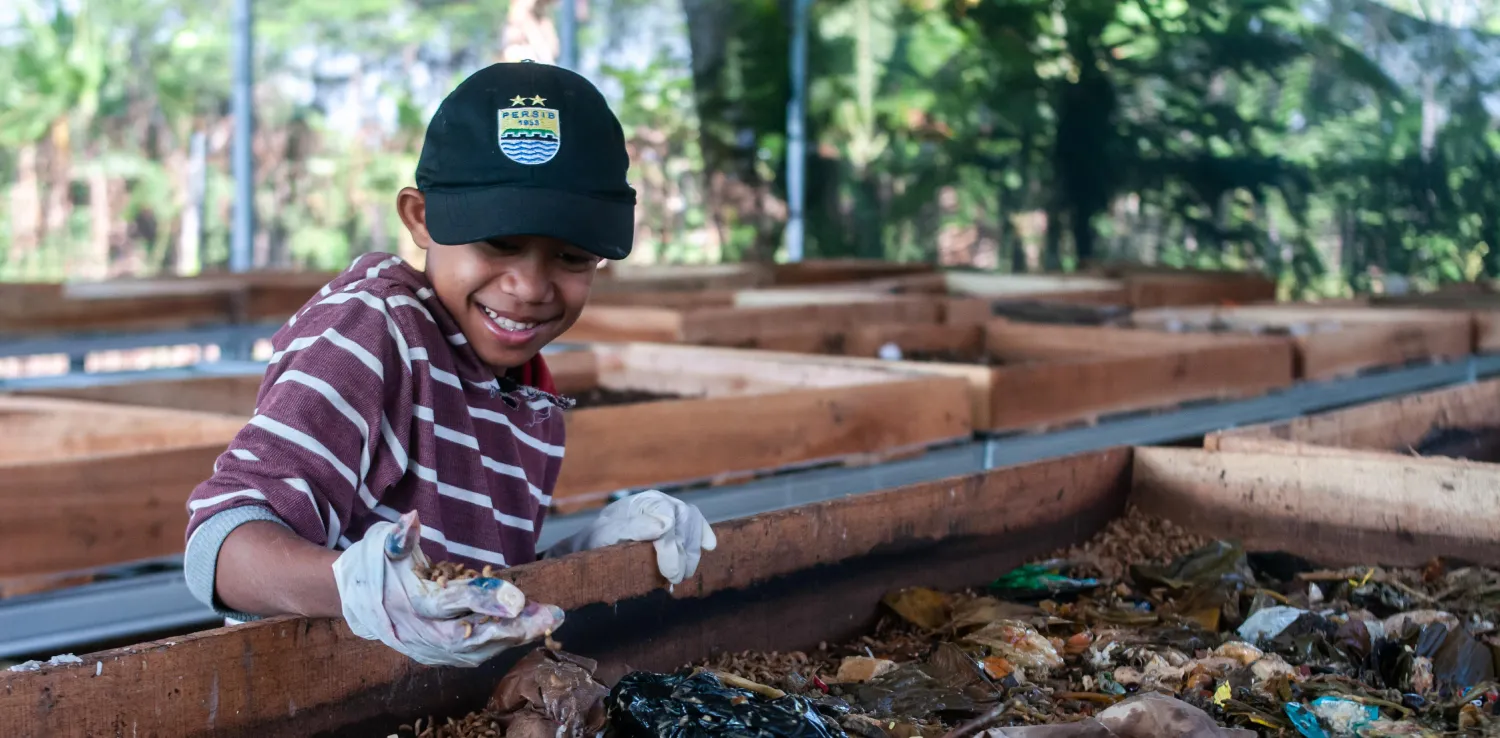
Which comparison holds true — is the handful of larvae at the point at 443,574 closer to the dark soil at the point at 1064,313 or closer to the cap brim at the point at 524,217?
the cap brim at the point at 524,217

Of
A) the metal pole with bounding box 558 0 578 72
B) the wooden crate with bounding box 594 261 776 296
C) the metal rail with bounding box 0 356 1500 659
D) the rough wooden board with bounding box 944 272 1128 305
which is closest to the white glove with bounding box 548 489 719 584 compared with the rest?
the metal rail with bounding box 0 356 1500 659

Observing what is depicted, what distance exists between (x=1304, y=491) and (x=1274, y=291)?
5611mm

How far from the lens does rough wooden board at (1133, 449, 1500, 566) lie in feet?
7.77

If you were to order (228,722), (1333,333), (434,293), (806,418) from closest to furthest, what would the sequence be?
(228,722) → (434,293) → (806,418) → (1333,333)

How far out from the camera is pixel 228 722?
129 centimetres

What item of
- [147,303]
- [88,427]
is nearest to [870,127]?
[147,303]

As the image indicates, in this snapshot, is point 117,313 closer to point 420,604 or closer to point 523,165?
point 523,165

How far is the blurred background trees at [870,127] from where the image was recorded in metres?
7.71

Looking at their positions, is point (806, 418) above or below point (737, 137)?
below

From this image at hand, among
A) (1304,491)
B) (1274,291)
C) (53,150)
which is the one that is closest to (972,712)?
(1304,491)

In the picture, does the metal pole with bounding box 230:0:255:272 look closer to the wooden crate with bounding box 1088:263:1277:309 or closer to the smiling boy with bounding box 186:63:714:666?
the wooden crate with bounding box 1088:263:1277:309

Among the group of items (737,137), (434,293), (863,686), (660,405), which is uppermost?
(737,137)

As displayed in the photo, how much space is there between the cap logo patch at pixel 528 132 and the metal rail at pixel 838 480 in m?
0.99

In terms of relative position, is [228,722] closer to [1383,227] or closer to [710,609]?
[710,609]
